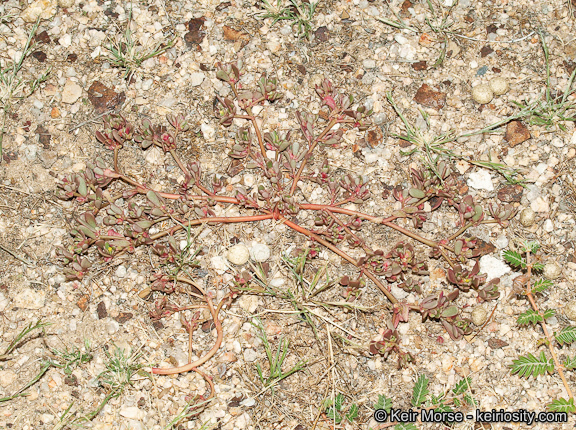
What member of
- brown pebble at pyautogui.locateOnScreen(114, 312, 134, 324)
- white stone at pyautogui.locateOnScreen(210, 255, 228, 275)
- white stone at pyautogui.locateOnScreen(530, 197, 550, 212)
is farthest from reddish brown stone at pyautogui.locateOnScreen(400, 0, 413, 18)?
brown pebble at pyautogui.locateOnScreen(114, 312, 134, 324)

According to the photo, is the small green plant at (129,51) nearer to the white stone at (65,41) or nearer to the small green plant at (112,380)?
the white stone at (65,41)

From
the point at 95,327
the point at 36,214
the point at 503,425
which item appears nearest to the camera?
the point at 503,425

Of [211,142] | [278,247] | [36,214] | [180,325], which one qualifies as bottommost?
[180,325]

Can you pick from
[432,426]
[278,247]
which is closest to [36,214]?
[278,247]

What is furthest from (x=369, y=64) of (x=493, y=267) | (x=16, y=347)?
(x=16, y=347)

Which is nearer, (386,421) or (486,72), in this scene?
(386,421)

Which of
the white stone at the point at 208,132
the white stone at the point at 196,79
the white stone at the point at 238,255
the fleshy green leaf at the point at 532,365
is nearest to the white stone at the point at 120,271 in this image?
the white stone at the point at 238,255

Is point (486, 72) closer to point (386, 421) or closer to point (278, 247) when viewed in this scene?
point (278, 247)

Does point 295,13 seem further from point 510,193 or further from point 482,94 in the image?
point 510,193
